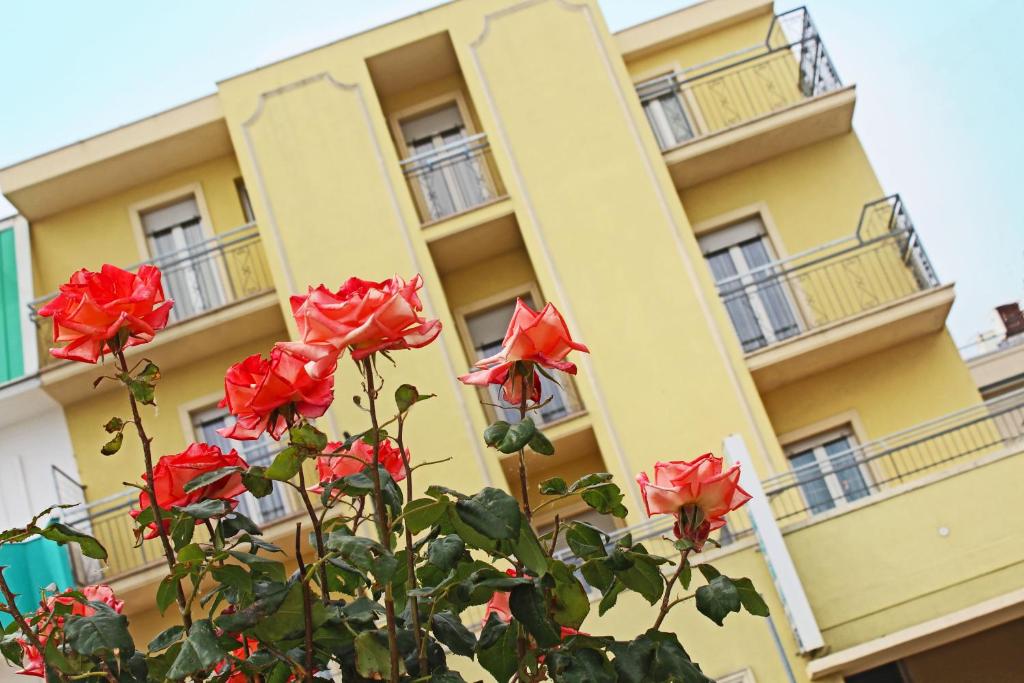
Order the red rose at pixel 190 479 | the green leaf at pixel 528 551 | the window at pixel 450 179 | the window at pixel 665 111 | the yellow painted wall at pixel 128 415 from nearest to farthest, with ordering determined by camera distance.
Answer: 1. the green leaf at pixel 528 551
2. the red rose at pixel 190 479
3. the yellow painted wall at pixel 128 415
4. the window at pixel 450 179
5. the window at pixel 665 111

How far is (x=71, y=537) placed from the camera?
2084 millimetres

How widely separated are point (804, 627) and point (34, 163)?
11219mm

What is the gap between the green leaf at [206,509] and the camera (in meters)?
1.95

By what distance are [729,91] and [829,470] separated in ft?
17.4

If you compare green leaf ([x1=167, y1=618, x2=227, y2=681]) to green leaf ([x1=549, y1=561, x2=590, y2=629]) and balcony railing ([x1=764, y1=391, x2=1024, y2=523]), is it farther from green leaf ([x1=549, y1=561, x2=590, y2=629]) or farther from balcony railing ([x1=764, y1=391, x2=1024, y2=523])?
balcony railing ([x1=764, y1=391, x2=1024, y2=523])

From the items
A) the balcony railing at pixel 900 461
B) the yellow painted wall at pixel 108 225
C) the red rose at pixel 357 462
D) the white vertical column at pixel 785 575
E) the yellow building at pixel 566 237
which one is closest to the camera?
the red rose at pixel 357 462

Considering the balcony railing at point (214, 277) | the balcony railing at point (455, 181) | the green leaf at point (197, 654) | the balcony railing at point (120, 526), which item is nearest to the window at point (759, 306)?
the balcony railing at point (455, 181)

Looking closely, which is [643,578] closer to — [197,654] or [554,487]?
[554,487]

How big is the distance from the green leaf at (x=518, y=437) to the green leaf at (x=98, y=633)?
29.2 inches

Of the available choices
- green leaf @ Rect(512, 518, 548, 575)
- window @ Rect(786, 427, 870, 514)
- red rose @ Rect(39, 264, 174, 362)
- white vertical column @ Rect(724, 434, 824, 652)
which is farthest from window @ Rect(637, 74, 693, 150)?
green leaf @ Rect(512, 518, 548, 575)

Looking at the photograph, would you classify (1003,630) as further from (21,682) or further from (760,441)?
(21,682)

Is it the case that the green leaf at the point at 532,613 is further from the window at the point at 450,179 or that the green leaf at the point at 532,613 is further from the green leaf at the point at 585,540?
the window at the point at 450,179

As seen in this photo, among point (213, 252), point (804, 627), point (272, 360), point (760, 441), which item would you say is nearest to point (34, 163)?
point (213, 252)

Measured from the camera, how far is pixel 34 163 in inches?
576
